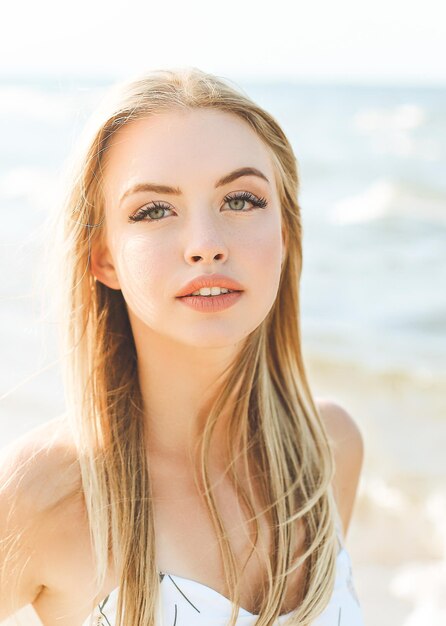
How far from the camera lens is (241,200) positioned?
2.44 metres

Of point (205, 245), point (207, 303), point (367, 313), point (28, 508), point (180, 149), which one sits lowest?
point (28, 508)

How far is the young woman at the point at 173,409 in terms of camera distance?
2.33 metres

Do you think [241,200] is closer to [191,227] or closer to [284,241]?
[191,227]

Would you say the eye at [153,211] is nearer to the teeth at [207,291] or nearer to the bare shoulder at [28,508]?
the teeth at [207,291]

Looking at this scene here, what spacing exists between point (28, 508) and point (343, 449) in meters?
1.22

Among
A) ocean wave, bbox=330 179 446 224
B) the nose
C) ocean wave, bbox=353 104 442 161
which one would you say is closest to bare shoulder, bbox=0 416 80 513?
the nose

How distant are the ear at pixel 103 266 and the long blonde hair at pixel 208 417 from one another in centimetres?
2

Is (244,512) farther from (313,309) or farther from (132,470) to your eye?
(313,309)

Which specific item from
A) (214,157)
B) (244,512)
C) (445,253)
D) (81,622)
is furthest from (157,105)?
(445,253)

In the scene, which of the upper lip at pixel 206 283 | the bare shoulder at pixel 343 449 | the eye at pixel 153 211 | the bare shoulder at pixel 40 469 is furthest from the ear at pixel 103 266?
the bare shoulder at pixel 343 449

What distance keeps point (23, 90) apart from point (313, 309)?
65.6ft

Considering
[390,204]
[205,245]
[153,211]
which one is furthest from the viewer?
[390,204]

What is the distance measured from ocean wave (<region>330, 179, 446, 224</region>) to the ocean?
4 cm

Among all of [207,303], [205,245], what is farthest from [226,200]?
[207,303]
